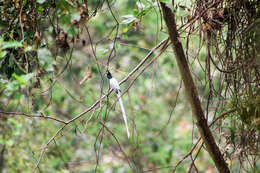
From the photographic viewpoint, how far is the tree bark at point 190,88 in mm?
1104

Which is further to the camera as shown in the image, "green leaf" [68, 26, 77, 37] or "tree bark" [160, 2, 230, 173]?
"tree bark" [160, 2, 230, 173]

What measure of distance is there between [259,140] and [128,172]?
7.04 feet

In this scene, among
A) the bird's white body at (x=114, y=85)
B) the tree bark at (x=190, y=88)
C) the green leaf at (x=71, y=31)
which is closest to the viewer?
the green leaf at (x=71, y=31)

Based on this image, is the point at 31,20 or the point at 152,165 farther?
the point at 152,165

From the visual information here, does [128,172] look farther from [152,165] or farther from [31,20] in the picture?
[31,20]

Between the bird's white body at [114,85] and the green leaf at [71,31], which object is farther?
the bird's white body at [114,85]

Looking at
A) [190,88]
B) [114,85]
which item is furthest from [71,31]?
[190,88]

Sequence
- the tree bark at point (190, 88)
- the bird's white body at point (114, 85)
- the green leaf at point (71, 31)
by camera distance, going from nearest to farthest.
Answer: the green leaf at point (71, 31)
the tree bark at point (190, 88)
the bird's white body at point (114, 85)

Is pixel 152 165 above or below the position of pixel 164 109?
below

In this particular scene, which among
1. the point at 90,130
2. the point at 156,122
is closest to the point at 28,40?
the point at 90,130

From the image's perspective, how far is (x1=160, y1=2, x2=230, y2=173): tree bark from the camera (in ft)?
Answer: 3.62

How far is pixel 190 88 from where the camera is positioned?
1148 millimetres

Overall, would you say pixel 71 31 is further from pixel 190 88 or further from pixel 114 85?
pixel 190 88

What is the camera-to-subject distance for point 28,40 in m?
1.25
